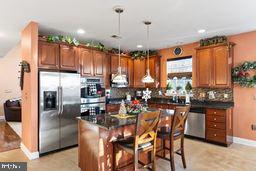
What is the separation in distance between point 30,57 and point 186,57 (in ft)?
14.3

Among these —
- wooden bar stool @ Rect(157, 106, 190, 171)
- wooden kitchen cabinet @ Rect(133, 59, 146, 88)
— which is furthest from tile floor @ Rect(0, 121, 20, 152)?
wooden kitchen cabinet @ Rect(133, 59, 146, 88)

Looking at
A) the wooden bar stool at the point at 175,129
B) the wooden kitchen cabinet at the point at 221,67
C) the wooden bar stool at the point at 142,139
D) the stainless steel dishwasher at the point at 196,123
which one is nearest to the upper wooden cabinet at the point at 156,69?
the stainless steel dishwasher at the point at 196,123

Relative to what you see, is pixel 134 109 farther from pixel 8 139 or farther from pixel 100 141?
pixel 8 139

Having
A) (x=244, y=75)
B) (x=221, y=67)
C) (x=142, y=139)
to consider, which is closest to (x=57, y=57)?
(x=142, y=139)

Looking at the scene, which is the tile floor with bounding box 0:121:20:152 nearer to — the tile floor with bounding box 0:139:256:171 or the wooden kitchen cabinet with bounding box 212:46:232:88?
the tile floor with bounding box 0:139:256:171

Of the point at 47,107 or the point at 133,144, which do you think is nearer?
the point at 133,144

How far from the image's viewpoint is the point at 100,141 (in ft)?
7.82

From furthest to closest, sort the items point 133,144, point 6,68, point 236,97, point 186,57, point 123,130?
point 6,68
point 186,57
point 236,97
point 123,130
point 133,144

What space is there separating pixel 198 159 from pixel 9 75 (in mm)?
8180

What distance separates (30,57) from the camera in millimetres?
3559

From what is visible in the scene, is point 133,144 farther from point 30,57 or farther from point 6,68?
point 6,68

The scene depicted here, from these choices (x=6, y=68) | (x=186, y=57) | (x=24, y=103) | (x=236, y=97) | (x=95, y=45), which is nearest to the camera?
(x=24, y=103)

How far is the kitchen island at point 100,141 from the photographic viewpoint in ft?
7.81

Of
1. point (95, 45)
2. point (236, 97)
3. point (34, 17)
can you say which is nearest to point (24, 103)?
point (34, 17)
